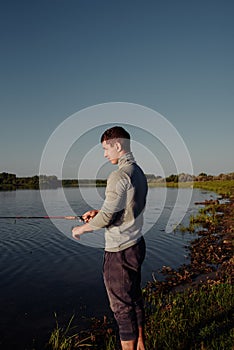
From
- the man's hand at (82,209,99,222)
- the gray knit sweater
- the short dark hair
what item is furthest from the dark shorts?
the short dark hair

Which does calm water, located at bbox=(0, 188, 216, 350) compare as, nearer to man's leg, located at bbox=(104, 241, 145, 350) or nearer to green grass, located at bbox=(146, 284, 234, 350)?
green grass, located at bbox=(146, 284, 234, 350)

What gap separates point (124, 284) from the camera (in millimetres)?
3625

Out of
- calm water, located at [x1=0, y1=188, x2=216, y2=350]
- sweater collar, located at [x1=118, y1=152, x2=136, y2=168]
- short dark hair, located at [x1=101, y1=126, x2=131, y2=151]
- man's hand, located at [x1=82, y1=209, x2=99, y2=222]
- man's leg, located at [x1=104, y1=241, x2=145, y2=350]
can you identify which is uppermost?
short dark hair, located at [x1=101, y1=126, x2=131, y2=151]

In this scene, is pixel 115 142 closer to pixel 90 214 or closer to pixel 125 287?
pixel 90 214

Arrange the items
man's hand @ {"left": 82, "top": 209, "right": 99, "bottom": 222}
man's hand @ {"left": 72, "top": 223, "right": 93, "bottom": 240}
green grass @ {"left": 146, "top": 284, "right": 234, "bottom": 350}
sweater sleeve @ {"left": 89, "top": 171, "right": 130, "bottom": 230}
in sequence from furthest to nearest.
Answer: green grass @ {"left": 146, "top": 284, "right": 234, "bottom": 350}
man's hand @ {"left": 82, "top": 209, "right": 99, "bottom": 222}
man's hand @ {"left": 72, "top": 223, "right": 93, "bottom": 240}
sweater sleeve @ {"left": 89, "top": 171, "right": 130, "bottom": 230}

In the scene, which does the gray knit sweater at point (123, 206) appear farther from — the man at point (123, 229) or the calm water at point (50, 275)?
the calm water at point (50, 275)

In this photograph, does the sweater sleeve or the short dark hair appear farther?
the short dark hair

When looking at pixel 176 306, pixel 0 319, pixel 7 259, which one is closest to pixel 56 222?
pixel 7 259

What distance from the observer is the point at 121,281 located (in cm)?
362

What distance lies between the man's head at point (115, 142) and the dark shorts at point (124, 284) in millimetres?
1056

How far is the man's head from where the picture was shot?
146 inches

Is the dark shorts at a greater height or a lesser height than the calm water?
greater

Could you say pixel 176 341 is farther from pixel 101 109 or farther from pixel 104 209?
pixel 101 109

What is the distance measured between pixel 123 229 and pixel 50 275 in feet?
21.6
